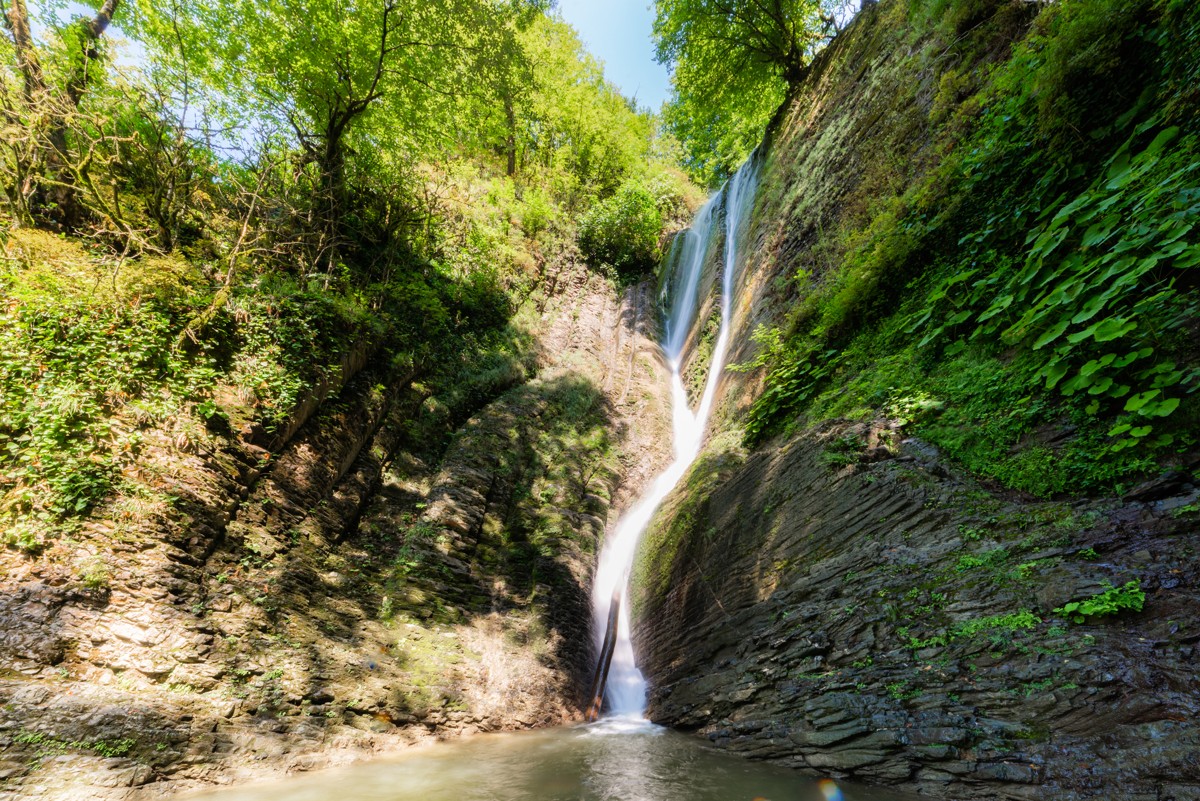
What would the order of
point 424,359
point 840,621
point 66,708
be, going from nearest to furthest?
point 66,708 < point 840,621 < point 424,359

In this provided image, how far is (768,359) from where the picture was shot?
24.8ft

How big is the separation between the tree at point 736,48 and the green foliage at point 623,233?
11.2 ft

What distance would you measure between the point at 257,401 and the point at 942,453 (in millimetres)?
7912

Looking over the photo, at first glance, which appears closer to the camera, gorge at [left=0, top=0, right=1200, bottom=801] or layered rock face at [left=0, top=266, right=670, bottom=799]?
gorge at [left=0, top=0, right=1200, bottom=801]

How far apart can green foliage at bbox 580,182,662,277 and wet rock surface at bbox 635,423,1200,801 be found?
13799 mm

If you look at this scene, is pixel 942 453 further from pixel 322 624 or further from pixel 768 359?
pixel 322 624

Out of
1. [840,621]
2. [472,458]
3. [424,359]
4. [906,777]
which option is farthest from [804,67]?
[906,777]

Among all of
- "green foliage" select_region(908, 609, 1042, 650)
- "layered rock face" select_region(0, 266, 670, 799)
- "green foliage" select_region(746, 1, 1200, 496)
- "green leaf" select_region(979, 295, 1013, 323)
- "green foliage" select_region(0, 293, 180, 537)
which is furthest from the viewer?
"green foliage" select_region(0, 293, 180, 537)

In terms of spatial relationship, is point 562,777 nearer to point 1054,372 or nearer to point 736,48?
point 1054,372

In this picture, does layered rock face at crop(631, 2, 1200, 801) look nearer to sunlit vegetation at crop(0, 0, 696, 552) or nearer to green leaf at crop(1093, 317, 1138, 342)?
green leaf at crop(1093, 317, 1138, 342)

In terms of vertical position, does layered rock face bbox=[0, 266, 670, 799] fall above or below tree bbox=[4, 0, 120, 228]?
below

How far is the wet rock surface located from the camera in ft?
7.82

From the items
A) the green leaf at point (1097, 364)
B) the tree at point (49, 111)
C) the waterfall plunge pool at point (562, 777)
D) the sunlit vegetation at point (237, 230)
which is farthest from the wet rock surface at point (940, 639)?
the tree at point (49, 111)

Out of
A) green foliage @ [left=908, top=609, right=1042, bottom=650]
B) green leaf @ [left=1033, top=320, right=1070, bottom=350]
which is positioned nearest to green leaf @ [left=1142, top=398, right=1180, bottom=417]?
green leaf @ [left=1033, top=320, right=1070, bottom=350]
